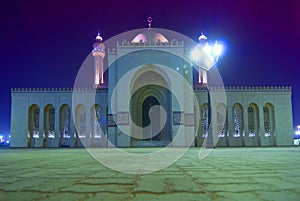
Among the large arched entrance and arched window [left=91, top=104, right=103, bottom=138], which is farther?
the large arched entrance

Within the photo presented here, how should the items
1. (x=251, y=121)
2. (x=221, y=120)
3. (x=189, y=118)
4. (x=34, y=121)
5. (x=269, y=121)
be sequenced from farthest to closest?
1. (x=34, y=121)
2. (x=251, y=121)
3. (x=269, y=121)
4. (x=221, y=120)
5. (x=189, y=118)

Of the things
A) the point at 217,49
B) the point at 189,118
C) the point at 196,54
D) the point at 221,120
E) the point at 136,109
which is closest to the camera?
the point at 217,49

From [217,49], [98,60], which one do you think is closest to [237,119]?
[217,49]

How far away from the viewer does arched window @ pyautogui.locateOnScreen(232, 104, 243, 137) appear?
27391mm

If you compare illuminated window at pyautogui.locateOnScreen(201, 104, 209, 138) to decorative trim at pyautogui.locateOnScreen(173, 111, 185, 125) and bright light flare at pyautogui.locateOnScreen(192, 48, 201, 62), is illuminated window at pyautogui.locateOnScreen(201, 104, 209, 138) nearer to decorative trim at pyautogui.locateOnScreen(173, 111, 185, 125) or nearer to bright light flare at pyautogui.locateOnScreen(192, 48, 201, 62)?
decorative trim at pyautogui.locateOnScreen(173, 111, 185, 125)

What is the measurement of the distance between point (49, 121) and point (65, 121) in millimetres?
1571

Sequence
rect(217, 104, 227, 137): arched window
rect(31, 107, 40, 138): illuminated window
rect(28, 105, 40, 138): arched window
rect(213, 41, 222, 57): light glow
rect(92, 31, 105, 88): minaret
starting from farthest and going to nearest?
1. rect(92, 31, 105, 88): minaret
2. rect(31, 107, 40, 138): illuminated window
3. rect(28, 105, 40, 138): arched window
4. rect(217, 104, 227, 137): arched window
5. rect(213, 41, 222, 57): light glow

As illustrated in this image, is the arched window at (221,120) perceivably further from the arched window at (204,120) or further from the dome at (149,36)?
the dome at (149,36)

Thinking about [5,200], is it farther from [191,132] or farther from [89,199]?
[191,132]

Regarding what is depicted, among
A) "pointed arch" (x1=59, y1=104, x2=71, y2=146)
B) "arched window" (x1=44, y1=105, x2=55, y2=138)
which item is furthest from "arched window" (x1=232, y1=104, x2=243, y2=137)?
"arched window" (x1=44, y1=105, x2=55, y2=138)

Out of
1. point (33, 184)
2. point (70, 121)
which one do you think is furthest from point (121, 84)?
point (33, 184)

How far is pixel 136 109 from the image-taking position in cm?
2927

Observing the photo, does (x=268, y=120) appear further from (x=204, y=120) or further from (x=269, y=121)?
(x=204, y=120)

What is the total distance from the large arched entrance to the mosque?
0.10 meters
